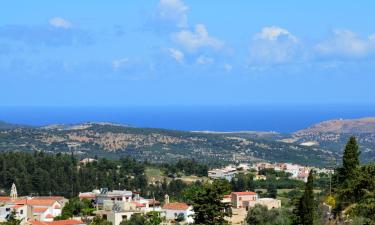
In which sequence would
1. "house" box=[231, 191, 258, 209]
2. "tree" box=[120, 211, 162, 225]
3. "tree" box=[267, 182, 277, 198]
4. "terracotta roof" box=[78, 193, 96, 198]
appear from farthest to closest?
"tree" box=[267, 182, 277, 198], "terracotta roof" box=[78, 193, 96, 198], "house" box=[231, 191, 258, 209], "tree" box=[120, 211, 162, 225]

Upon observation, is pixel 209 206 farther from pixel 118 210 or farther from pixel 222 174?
pixel 222 174

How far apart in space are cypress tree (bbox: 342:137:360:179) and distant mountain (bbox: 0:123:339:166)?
8668cm

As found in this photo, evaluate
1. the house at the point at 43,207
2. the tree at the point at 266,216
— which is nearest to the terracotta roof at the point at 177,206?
the tree at the point at 266,216

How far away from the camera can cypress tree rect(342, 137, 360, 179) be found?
3228 centimetres

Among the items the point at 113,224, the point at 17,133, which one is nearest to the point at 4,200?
the point at 113,224

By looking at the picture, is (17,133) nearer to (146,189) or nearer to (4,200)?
(146,189)

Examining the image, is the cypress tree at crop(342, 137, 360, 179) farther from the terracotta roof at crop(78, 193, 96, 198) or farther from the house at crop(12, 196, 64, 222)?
the terracotta roof at crop(78, 193, 96, 198)

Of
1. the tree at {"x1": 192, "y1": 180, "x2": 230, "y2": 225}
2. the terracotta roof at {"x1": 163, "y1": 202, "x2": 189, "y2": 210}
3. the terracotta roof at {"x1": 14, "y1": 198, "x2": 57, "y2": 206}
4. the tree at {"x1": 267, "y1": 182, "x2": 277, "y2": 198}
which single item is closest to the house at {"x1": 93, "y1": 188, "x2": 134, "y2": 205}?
the terracotta roof at {"x1": 163, "y1": 202, "x2": 189, "y2": 210}

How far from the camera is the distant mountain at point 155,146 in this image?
127 meters

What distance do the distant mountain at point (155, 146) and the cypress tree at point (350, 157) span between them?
284 feet

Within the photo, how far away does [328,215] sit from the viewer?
101ft

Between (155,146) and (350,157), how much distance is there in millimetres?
108311

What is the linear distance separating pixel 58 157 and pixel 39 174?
6744mm

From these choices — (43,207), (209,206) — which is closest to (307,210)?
(209,206)
